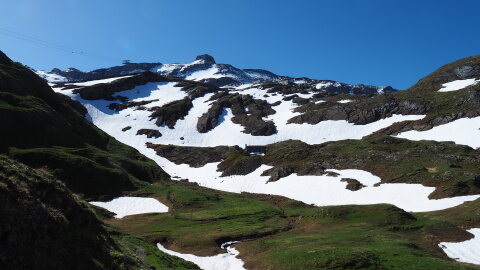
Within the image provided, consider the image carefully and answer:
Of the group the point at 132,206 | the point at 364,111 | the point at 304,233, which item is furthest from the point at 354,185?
the point at 364,111

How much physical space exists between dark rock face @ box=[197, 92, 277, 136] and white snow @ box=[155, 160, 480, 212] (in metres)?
38.4

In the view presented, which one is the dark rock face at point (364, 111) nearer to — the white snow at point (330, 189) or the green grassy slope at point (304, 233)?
the white snow at point (330, 189)

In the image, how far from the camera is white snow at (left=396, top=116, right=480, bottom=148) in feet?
306

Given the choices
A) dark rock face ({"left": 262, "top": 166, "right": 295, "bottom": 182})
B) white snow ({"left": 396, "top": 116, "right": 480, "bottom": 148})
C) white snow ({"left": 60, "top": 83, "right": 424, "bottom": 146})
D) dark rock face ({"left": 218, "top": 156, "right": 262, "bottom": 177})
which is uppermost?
white snow ({"left": 60, "top": 83, "right": 424, "bottom": 146})

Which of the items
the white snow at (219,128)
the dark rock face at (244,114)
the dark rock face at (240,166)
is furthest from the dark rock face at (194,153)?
the dark rock face at (244,114)

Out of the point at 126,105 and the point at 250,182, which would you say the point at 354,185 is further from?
the point at 126,105

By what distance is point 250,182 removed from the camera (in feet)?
319

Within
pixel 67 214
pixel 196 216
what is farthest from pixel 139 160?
pixel 67 214

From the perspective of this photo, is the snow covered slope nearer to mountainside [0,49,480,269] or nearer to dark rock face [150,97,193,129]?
dark rock face [150,97,193,129]

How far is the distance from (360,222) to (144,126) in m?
124

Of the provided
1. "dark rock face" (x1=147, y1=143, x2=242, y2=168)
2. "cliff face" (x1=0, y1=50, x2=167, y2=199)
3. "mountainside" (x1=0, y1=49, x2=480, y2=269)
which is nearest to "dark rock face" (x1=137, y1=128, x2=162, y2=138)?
"mountainside" (x1=0, y1=49, x2=480, y2=269)

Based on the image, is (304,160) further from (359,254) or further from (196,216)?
(359,254)

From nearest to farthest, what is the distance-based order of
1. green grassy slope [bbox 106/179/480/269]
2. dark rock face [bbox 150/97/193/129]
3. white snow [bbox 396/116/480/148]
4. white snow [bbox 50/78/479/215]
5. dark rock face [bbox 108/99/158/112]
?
green grassy slope [bbox 106/179/480/269] → white snow [bbox 50/78/479/215] → white snow [bbox 396/116/480/148] → dark rock face [bbox 150/97/193/129] → dark rock face [bbox 108/99/158/112]

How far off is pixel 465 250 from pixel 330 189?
42.7 m
